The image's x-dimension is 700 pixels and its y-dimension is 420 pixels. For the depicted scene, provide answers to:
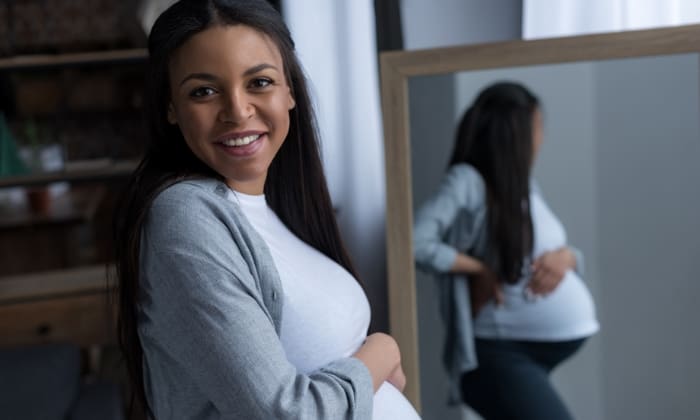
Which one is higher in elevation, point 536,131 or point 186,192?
point 186,192

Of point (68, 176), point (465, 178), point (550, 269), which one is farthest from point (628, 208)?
point (68, 176)

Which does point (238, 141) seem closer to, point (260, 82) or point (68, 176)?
point (260, 82)

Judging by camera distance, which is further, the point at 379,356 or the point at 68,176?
the point at 68,176

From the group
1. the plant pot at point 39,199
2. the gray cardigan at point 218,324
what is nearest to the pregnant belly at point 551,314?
the gray cardigan at point 218,324

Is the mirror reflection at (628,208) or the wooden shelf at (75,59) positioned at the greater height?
the wooden shelf at (75,59)

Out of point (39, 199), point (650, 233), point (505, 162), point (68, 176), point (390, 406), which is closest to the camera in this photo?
point (390, 406)

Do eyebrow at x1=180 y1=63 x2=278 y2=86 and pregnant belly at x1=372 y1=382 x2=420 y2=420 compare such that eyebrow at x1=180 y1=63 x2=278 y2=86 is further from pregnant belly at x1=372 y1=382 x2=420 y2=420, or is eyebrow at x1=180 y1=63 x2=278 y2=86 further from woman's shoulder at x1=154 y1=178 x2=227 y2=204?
pregnant belly at x1=372 y1=382 x2=420 y2=420

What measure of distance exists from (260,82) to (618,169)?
3.49 ft

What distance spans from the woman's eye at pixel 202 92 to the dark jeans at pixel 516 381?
116cm

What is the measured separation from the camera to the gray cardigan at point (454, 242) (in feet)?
6.00

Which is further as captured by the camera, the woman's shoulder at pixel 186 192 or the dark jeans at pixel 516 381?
the dark jeans at pixel 516 381

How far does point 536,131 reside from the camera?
5.79ft

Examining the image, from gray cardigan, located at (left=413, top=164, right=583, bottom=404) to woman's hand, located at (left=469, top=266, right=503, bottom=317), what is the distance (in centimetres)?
1

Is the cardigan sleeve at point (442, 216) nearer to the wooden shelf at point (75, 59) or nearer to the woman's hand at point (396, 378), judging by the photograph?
the woman's hand at point (396, 378)
